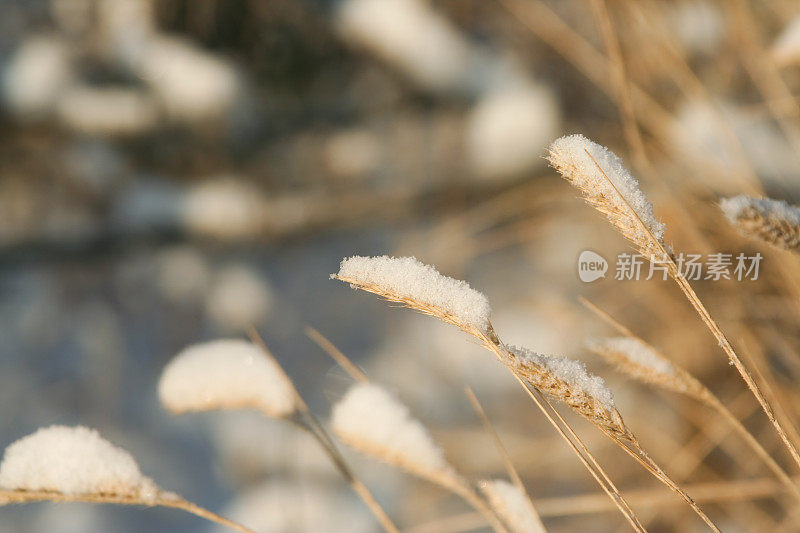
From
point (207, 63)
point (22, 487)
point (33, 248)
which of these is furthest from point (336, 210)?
point (22, 487)

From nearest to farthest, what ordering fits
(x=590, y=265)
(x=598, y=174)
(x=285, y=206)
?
(x=598, y=174), (x=590, y=265), (x=285, y=206)

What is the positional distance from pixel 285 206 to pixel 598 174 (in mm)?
821

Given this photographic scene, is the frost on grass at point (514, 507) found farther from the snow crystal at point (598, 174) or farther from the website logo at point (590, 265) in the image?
the website logo at point (590, 265)

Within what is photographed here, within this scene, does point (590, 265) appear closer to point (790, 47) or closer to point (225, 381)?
point (790, 47)

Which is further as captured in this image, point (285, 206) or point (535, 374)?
point (285, 206)

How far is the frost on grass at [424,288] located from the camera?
0.22 m

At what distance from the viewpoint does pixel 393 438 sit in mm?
290

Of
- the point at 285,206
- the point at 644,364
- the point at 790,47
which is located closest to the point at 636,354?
the point at 644,364

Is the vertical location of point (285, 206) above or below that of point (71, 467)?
above

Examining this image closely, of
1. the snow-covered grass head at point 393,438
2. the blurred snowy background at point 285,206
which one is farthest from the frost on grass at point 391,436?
the blurred snowy background at point 285,206

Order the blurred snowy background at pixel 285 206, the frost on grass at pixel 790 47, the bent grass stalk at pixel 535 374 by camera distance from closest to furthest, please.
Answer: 1. the bent grass stalk at pixel 535 374
2. the frost on grass at pixel 790 47
3. the blurred snowy background at pixel 285 206

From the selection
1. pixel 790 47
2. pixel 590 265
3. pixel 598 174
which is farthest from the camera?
pixel 590 265

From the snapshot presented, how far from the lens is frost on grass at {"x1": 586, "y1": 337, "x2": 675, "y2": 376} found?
282 mm

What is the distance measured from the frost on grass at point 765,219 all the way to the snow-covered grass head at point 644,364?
0.08 metres
